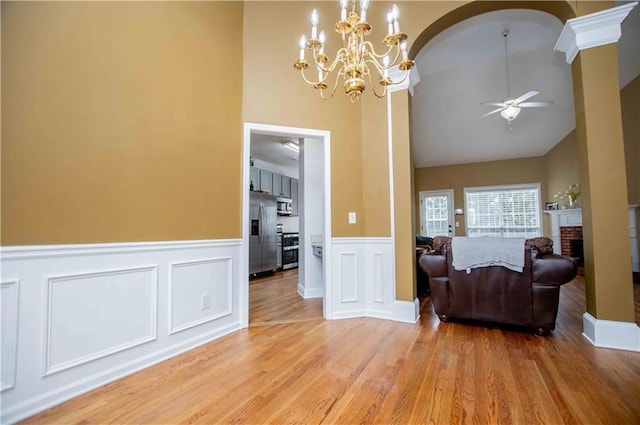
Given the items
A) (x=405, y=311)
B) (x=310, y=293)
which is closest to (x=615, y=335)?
(x=405, y=311)

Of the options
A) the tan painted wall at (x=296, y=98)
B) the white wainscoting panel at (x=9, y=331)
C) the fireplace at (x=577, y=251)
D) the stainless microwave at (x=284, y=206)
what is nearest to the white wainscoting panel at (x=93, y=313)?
the white wainscoting panel at (x=9, y=331)

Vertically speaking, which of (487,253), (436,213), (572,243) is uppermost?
(436,213)

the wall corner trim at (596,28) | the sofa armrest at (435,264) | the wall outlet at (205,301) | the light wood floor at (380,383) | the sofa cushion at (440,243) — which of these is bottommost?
the light wood floor at (380,383)

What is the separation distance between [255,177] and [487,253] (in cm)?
519

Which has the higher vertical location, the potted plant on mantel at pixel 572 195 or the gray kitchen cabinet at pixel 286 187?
the gray kitchen cabinet at pixel 286 187

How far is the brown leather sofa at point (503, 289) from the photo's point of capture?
2.58m

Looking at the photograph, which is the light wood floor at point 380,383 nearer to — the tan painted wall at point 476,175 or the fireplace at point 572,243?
the fireplace at point 572,243

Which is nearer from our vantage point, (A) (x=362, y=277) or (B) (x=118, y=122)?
(B) (x=118, y=122)

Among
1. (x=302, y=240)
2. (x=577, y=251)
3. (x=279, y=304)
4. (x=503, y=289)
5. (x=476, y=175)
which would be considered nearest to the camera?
(x=503, y=289)

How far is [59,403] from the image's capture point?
1638 mm

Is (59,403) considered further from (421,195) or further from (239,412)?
(421,195)

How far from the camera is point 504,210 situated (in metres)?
8.45

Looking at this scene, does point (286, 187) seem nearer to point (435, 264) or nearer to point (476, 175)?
point (435, 264)

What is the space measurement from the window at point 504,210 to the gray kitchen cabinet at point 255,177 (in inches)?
247
